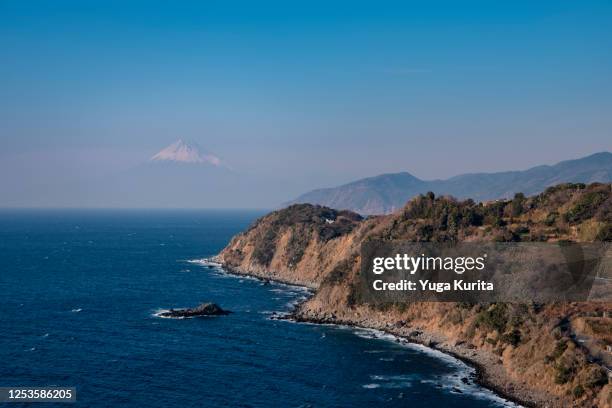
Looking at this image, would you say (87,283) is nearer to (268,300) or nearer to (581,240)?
(268,300)

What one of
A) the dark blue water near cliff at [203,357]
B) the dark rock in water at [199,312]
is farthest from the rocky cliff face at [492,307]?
the dark rock in water at [199,312]

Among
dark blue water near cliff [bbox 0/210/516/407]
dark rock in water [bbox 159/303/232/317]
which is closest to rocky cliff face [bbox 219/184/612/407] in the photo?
dark blue water near cliff [bbox 0/210/516/407]

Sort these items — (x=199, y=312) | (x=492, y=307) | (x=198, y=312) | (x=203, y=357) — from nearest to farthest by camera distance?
(x=203, y=357)
(x=492, y=307)
(x=198, y=312)
(x=199, y=312)

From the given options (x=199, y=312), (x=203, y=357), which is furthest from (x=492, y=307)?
(x=199, y=312)

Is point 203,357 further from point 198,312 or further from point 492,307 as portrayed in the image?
point 492,307

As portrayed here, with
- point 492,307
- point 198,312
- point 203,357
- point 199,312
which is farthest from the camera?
point 199,312

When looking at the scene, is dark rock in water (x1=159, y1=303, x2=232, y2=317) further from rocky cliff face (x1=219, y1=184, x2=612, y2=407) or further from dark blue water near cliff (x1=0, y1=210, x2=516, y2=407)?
rocky cliff face (x1=219, y1=184, x2=612, y2=407)

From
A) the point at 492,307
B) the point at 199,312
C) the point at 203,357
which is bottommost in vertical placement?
the point at 203,357
